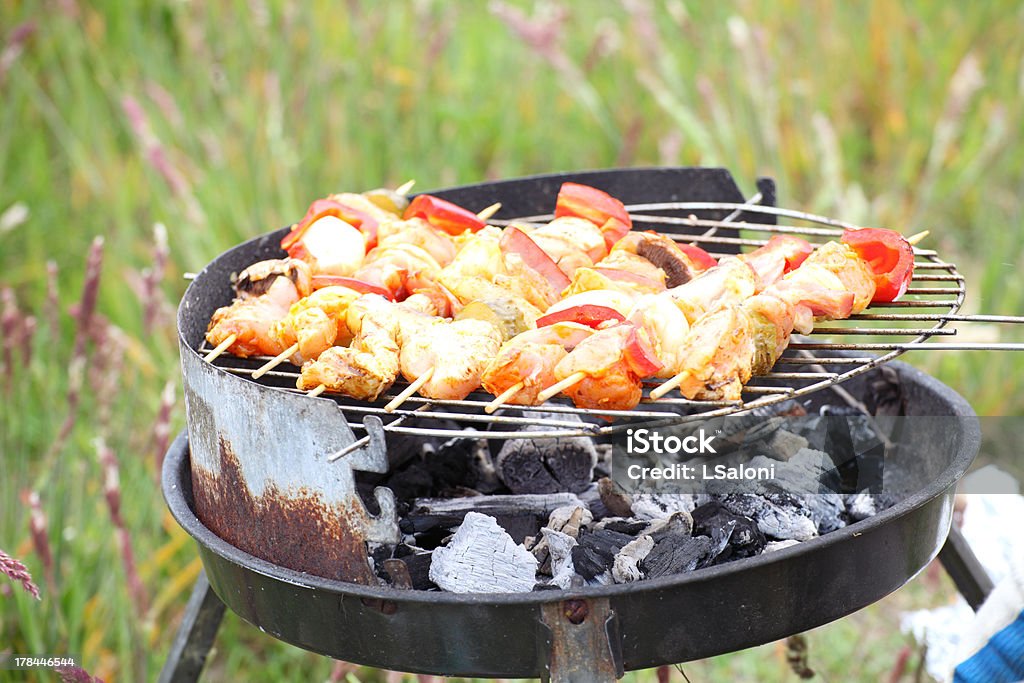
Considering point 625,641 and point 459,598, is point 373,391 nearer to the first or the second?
point 459,598

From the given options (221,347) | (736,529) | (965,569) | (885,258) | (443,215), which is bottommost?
(965,569)

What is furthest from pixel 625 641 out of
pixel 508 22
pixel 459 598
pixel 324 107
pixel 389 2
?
pixel 389 2

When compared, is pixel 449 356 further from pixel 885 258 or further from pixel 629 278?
pixel 885 258

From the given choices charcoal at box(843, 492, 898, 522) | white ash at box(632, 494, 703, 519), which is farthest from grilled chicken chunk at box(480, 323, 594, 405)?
charcoal at box(843, 492, 898, 522)

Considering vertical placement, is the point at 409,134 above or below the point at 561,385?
below

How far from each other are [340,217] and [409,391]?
83cm

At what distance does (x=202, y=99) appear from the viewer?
4574 millimetres

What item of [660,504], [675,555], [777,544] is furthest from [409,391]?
[777,544]

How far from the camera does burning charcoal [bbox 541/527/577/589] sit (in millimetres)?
1970

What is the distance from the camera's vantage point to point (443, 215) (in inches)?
102

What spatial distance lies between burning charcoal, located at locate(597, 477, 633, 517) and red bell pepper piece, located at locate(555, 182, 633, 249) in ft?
1.91

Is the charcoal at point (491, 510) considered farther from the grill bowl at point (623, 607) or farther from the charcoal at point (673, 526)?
the grill bowl at point (623, 607)

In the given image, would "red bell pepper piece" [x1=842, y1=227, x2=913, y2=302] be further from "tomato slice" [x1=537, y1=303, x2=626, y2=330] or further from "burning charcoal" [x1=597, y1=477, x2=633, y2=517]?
"burning charcoal" [x1=597, y1=477, x2=633, y2=517]

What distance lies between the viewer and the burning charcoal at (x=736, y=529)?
2039 millimetres
